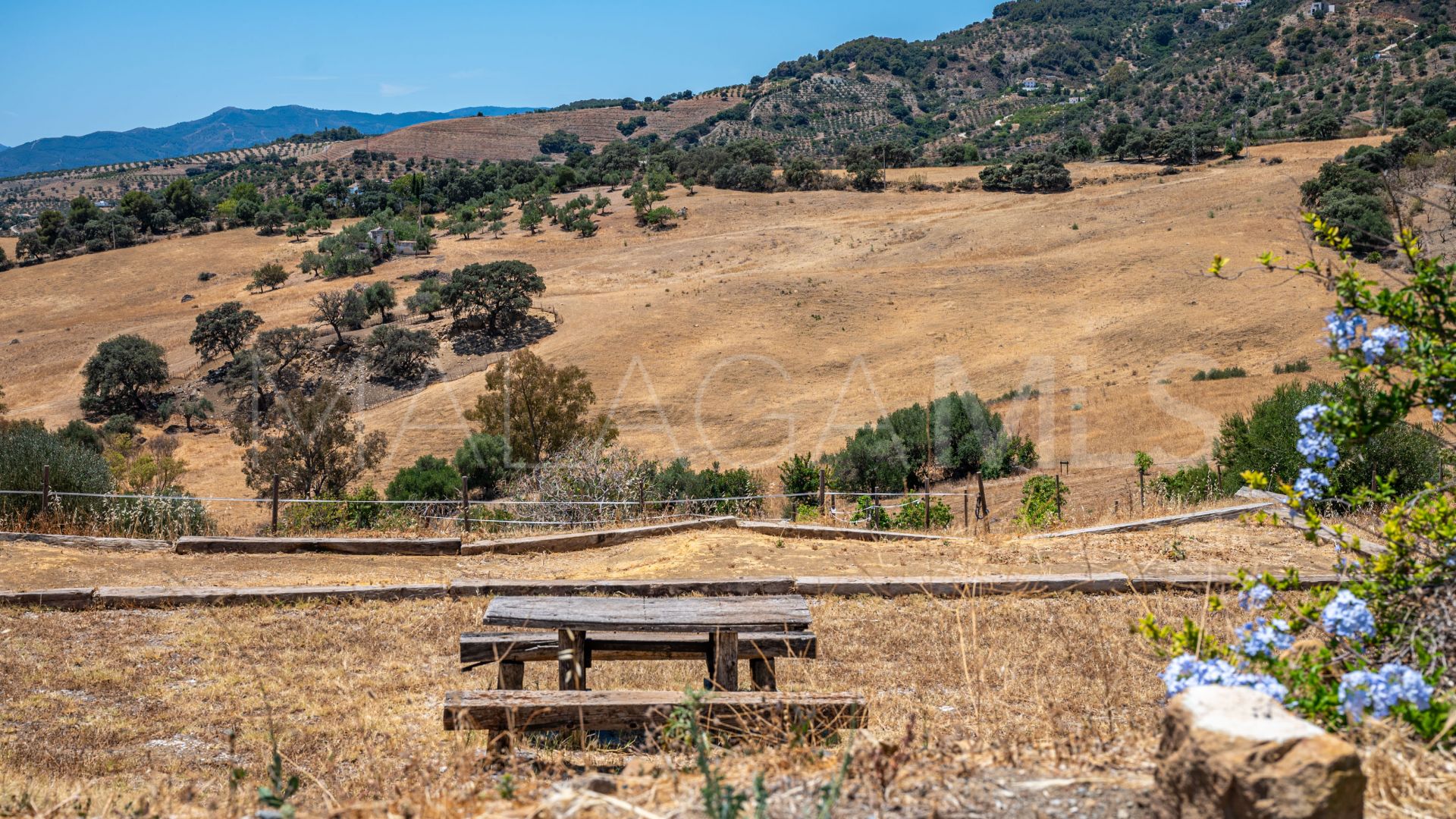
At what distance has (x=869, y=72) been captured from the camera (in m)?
158

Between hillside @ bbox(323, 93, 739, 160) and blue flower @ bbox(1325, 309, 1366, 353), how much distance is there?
13414 centimetres

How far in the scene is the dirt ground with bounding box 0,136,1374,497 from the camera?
34.4 metres

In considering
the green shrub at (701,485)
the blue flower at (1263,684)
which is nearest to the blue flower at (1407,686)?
the blue flower at (1263,684)

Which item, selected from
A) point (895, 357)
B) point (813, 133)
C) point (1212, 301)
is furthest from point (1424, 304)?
point (813, 133)

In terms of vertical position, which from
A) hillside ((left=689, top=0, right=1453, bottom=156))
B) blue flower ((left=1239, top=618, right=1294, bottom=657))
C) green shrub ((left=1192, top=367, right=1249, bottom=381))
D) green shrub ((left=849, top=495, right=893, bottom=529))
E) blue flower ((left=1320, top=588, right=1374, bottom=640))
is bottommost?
green shrub ((left=849, top=495, right=893, bottom=529))

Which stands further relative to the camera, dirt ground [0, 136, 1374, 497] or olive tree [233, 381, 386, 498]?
dirt ground [0, 136, 1374, 497]

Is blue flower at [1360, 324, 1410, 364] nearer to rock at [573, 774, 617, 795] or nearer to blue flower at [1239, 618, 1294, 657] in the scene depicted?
blue flower at [1239, 618, 1294, 657]

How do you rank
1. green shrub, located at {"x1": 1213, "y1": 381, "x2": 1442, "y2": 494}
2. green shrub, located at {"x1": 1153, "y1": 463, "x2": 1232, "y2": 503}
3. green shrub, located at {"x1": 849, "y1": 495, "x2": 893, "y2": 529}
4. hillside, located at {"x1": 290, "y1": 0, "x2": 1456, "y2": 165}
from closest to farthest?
green shrub, located at {"x1": 1213, "y1": 381, "x2": 1442, "y2": 494}
green shrub, located at {"x1": 849, "y1": 495, "x2": 893, "y2": 529}
green shrub, located at {"x1": 1153, "y1": 463, "x2": 1232, "y2": 503}
hillside, located at {"x1": 290, "y1": 0, "x2": 1456, "y2": 165}

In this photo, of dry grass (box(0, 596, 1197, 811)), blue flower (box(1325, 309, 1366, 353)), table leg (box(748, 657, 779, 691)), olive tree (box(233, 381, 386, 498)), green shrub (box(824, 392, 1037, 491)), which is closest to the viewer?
blue flower (box(1325, 309, 1366, 353))

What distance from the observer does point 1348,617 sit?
3129 mm

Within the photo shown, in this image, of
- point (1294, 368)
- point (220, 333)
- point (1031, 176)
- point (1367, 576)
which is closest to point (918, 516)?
point (1367, 576)

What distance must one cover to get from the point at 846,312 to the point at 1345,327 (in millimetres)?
44475

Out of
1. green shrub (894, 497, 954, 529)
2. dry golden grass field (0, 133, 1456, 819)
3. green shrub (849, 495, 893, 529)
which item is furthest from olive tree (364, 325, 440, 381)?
green shrub (849, 495, 893, 529)

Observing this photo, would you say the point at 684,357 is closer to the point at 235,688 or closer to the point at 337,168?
the point at 235,688
